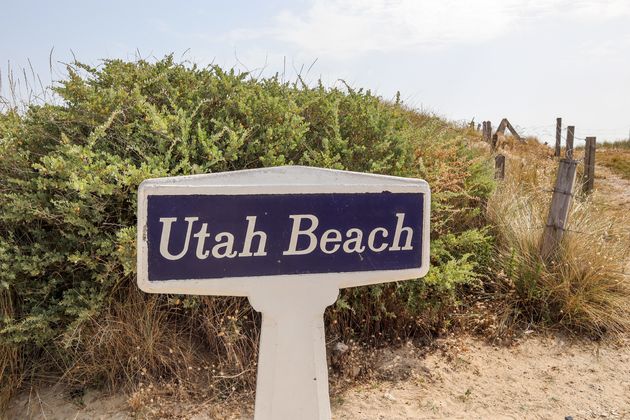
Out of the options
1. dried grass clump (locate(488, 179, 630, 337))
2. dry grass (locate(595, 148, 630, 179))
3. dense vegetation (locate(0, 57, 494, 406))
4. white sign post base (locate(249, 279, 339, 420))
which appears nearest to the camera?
white sign post base (locate(249, 279, 339, 420))

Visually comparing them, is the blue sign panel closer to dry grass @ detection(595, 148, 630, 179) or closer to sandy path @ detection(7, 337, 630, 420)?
sandy path @ detection(7, 337, 630, 420)

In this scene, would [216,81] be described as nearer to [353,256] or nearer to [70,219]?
[70,219]

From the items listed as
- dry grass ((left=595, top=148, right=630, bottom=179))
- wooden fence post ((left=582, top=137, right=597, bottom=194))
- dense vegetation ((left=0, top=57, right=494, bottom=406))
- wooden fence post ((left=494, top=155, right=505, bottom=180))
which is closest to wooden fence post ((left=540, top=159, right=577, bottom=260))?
dense vegetation ((left=0, top=57, right=494, bottom=406))

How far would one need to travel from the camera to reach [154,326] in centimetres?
351

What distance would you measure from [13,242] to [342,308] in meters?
2.12

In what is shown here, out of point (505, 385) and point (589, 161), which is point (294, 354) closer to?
point (505, 385)

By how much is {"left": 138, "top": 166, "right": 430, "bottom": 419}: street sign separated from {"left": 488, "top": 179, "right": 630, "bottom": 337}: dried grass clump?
9.59ft

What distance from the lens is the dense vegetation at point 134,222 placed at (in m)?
3.41

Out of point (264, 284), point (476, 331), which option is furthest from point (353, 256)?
point (476, 331)

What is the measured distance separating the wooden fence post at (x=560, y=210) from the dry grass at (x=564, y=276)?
61mm

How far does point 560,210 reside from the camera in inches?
190

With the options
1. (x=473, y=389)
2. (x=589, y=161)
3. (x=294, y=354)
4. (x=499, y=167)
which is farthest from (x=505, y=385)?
(x=589, y=161)

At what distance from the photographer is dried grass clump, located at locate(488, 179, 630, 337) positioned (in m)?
4.55

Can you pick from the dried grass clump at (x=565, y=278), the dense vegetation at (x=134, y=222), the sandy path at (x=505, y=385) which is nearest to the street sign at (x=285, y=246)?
the dense vegetation at (x=134, y=222)
